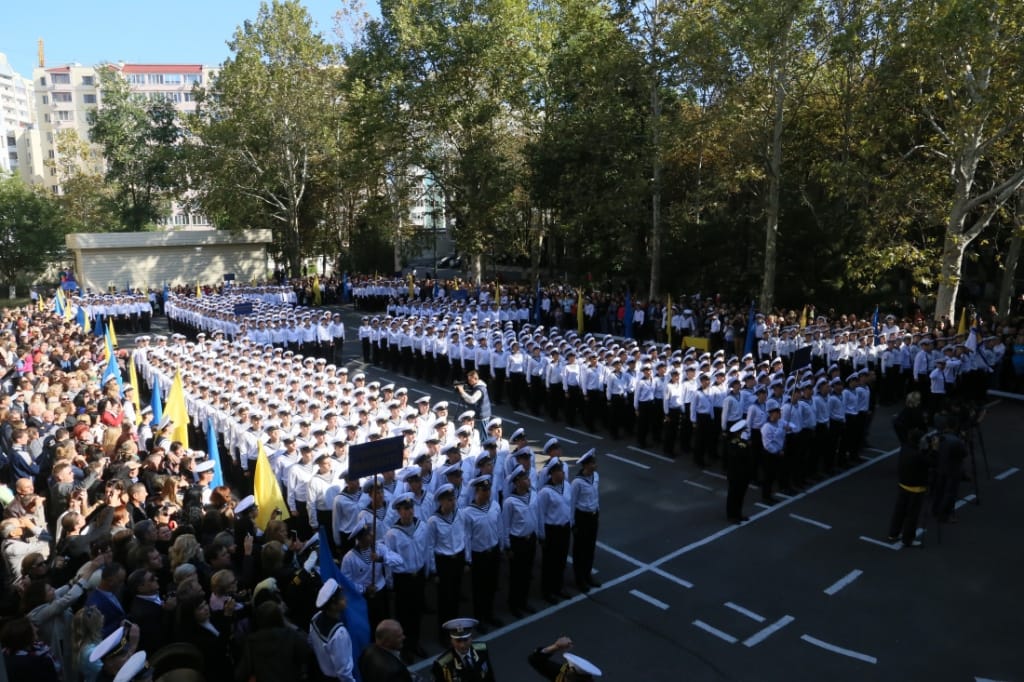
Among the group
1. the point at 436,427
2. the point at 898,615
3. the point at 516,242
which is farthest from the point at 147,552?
the point at 516,242

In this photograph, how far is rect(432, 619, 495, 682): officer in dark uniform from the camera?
4754mm

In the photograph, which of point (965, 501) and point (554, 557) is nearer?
point (554, 557)

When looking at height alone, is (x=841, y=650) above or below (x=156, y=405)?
below

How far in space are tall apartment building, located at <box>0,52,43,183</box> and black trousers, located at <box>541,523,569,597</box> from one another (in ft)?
273

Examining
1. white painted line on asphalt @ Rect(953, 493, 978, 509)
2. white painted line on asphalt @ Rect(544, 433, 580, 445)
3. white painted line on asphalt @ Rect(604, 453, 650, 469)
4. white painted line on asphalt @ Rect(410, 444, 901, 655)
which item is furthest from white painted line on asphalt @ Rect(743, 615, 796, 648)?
white painted line on asphalt @ Rect(544, 433, 580, 445)

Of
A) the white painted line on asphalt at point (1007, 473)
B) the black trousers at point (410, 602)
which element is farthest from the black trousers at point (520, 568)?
the white painted line on asphalt at point (1007, 473)

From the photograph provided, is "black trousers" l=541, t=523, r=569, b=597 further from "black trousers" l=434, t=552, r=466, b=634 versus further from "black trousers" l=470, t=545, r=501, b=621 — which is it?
"black trousers" l=434, t=552, r=466, b=634

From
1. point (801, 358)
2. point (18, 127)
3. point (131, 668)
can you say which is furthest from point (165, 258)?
point (18, 127)

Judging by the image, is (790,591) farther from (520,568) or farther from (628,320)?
(628,320)

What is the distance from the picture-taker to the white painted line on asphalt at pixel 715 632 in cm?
716

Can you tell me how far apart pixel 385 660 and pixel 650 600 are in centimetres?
401

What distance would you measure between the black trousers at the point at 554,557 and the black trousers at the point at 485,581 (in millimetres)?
674

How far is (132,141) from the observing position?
1865 inches

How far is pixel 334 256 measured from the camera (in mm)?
47000
